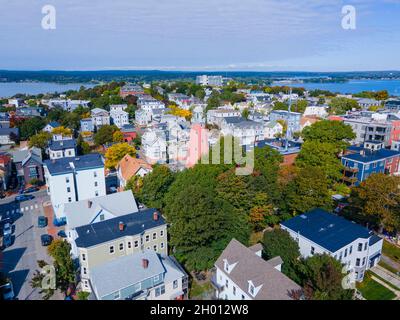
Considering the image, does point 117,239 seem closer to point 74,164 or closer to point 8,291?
point 8,291

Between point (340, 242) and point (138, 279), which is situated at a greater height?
point (340, 242)

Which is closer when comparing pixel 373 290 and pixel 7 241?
pixel 373 290

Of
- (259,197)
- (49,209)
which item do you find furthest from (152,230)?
(49,209)

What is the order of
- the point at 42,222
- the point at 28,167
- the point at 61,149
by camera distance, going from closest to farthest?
the point at 42,222 < the point at 28,167 < the point at 61,149

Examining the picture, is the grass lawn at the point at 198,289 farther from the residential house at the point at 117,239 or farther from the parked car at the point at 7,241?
the parked car at the point at 7,241

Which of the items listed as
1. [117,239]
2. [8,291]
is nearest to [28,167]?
[8,291]

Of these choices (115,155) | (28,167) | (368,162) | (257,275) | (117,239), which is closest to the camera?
(257,275)

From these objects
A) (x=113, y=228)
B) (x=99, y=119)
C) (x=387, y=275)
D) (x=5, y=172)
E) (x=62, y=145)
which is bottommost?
(x=387, y=275)
